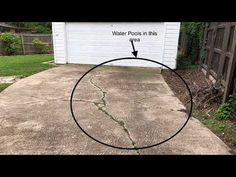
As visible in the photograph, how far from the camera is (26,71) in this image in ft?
25.8

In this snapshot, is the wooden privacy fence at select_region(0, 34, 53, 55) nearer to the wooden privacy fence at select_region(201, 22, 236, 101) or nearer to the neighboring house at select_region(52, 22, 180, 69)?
the neighboring house at select_region(52, 22, 180, 69)

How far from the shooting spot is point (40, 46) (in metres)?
15.4

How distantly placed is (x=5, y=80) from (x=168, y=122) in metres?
4.85

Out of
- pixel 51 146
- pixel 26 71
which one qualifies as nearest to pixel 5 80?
pixel 26 71

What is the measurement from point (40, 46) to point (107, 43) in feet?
25.4

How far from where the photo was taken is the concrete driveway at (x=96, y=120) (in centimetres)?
284

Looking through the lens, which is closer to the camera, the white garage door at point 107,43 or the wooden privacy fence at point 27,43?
the white garage door at point 107,43

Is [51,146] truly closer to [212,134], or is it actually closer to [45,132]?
[45,132]

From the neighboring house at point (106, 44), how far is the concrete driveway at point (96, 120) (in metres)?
2.73

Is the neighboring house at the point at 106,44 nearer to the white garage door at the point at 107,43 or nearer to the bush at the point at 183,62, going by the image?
the white garage door at the point at 107,43

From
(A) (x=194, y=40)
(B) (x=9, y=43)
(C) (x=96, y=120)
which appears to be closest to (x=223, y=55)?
(C) (x=96, y=120)

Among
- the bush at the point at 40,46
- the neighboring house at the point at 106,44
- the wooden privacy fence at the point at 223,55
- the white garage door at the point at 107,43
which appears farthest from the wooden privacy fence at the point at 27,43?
the wooden privacy fence at the point at 223,55

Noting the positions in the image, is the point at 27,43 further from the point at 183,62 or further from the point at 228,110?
the point at 228,110

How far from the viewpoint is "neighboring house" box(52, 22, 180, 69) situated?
8.73 meters
